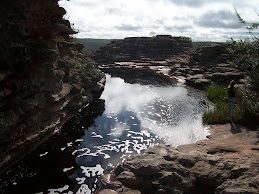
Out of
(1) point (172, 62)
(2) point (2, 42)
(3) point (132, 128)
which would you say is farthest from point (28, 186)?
(1) point (172, 62)

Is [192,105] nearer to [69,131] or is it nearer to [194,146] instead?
[194,146]

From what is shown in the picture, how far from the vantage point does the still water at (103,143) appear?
22.8 feet

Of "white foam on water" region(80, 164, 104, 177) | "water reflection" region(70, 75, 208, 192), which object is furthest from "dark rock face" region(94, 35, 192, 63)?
"white foam on water" region(80, 164, 104, 177)

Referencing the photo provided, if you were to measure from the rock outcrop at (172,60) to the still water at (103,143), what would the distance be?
874cm

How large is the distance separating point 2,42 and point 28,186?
433 cm

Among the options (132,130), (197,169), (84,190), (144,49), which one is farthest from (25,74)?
(144,49)

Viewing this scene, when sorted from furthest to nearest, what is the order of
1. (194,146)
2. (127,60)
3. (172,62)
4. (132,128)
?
(127,60) → (172,62) → (132,128) → (194,146)

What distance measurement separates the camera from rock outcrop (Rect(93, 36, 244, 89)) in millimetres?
24703

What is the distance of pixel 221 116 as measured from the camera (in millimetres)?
12000

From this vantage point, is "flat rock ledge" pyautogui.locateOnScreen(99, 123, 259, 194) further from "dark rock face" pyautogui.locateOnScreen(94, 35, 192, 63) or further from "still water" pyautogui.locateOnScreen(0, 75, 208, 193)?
"dark rock face" pyautogui.locateOnScreen(94, 35, 192, 63)

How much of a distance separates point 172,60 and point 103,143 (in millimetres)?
32945

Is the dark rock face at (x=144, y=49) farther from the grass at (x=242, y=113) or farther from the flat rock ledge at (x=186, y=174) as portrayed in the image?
the flat rock ledge at (x=186, y=174)

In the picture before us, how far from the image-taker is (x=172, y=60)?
133ft

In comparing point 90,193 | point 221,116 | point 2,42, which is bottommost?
point 90,193
